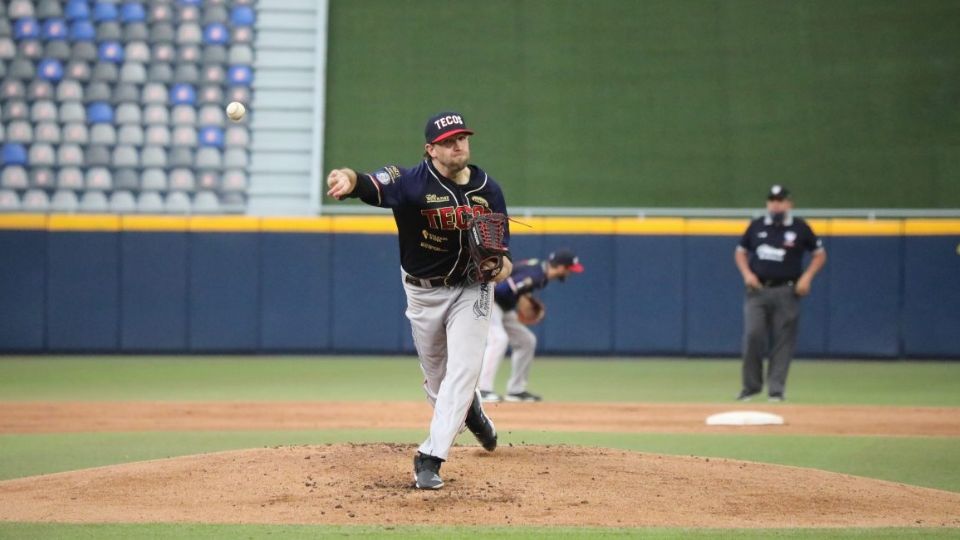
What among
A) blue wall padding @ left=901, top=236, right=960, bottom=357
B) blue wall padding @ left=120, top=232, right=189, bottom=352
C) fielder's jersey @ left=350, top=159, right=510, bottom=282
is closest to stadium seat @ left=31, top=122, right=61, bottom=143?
blue wall padding @ left=120, top=232, right=189, bottom=352

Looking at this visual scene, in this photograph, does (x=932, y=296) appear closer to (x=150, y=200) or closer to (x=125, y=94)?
(x=150, y=200)

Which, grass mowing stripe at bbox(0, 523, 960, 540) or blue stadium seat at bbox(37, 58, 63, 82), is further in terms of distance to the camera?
blue stadium seat at bbox(37, 58, 63, 82)

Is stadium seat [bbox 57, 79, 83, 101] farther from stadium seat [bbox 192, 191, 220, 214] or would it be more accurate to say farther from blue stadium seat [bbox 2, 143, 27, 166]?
stadium seat [bbox 192, 191, 220, 214]

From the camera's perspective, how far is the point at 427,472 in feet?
20.9

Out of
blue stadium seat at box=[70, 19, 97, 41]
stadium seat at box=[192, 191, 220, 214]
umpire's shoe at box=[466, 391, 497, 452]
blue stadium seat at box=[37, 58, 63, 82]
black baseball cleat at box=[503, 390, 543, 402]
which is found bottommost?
black baseball cleat at box=[503, 390, 543, 402]

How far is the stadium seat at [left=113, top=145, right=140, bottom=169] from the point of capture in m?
18.7

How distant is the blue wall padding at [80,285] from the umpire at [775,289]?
879 centimetres

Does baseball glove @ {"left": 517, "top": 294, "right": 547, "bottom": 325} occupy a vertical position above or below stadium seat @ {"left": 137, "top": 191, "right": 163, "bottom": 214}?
below

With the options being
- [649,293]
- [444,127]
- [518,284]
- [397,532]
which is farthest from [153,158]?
[397,532]

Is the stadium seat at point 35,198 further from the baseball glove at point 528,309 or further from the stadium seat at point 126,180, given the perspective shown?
the baseball glove at point 528,309

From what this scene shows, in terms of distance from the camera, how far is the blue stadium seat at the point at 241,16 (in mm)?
19625

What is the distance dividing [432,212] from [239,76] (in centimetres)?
1351

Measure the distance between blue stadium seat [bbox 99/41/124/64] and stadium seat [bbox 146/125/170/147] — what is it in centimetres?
133

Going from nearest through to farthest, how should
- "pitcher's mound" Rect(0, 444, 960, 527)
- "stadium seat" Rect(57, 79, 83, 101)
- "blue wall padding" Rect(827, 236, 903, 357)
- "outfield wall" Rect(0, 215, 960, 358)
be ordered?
"pitcher's mound" Rect(0, 444, 960, 527) < "blue wall padding" Rect(827, 236, 903, 357) < "outfield wall" Rect(0, 215, 960, 358) < "stadium seat" Rect(57, 79, 83, 101)
